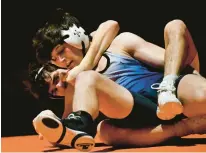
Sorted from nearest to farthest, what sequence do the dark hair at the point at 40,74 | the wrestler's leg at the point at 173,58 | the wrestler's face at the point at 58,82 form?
the wrestler's leg at the point at 173,58
the wrestler's face at the point at 58,82
the dark hair at the point at 40,74

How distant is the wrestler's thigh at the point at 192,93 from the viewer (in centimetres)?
155

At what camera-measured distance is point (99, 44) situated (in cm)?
183

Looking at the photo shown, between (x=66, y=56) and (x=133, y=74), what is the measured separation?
287mm

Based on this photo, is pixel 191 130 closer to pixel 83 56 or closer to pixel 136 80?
pixel 136 80

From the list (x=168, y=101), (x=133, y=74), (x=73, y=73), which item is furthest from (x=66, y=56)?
(x=168, y=101)

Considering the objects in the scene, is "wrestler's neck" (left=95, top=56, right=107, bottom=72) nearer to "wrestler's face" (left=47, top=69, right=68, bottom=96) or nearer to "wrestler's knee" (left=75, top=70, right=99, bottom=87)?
"wrestler's face" (left=47, top=69, right=68, bottom=96)

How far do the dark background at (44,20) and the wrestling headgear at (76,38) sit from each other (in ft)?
3.75

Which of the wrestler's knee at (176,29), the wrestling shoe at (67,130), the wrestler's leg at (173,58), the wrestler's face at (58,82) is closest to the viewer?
the wrestling shoe at (67,130)

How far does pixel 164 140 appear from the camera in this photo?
1679mm

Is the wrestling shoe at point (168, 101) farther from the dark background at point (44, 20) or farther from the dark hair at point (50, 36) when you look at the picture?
the dark background at point (44, 20)

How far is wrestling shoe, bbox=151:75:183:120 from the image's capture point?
4.76ft

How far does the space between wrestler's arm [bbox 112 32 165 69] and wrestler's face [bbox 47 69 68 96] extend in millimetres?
262

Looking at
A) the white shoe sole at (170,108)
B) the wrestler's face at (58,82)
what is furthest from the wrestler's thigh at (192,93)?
the wrestler's face at (58,82)

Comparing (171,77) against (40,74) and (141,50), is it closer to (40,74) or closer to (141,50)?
(141,50)
